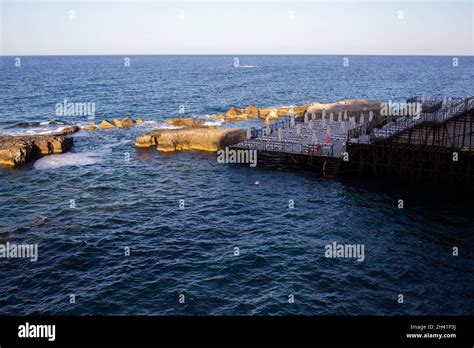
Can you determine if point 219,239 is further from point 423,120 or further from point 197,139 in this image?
point 197,139

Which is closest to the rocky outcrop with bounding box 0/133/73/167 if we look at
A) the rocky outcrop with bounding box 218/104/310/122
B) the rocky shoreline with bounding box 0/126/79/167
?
the rocky shoreline with bounding box 0/126/79/167

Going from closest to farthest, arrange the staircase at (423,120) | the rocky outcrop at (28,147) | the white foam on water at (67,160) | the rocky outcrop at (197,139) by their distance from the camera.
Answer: the staircase at (423,120)
the rocky outcrop at (28,147)
the white foam on water at (67,160)
the rocky outcrop at (197,139)

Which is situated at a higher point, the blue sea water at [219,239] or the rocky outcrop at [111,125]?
the rocky outcrop at [111,125]

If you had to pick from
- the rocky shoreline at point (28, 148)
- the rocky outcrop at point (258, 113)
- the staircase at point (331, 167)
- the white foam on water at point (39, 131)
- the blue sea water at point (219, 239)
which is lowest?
the blue sea water at point (219, 239)

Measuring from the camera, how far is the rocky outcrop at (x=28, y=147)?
57.8 m

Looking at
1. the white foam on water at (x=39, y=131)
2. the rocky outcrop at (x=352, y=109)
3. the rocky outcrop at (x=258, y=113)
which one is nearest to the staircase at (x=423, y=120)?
the rocky outcrop at (x=352, y=109)

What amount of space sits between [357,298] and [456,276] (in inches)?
309

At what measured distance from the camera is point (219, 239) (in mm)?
36250

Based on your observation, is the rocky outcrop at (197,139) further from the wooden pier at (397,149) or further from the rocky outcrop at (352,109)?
the rocky outcrop at (352,109)

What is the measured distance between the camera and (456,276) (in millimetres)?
29281

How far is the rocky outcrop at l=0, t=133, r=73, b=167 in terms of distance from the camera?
57781 millimetres

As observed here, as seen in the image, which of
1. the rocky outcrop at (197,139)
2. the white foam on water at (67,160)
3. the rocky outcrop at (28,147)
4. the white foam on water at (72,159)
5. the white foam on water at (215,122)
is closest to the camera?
the rocky outcrop at (28,147)

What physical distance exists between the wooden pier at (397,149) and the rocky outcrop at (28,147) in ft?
89.9

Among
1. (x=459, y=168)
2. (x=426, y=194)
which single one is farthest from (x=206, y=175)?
(x=459, y=168)
